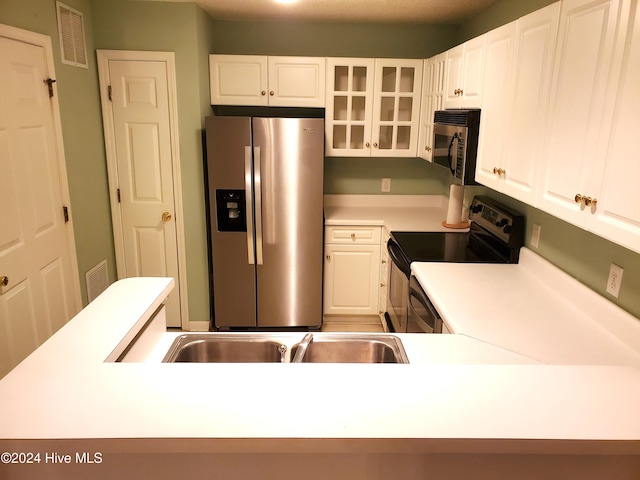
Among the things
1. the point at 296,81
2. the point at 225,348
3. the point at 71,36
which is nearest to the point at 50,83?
the point at 71,36

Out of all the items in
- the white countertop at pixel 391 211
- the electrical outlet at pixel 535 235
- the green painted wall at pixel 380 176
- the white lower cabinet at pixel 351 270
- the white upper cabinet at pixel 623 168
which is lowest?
the white lower cabinet at pixel 351 270

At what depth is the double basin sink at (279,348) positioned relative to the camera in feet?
4.84

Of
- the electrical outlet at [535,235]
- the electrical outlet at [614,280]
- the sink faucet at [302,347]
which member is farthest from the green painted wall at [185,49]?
the electrical outlet at [614,280]

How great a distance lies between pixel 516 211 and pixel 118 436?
7.67 feet

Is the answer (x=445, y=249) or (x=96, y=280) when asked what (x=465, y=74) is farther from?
(x=96, y=280)

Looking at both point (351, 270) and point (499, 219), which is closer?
point (499, 219)

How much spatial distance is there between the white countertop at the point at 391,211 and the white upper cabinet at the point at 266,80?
92cm

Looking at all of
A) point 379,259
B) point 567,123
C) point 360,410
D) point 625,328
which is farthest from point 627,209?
point 379,259

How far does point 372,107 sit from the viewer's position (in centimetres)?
352

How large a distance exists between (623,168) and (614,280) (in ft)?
2.14

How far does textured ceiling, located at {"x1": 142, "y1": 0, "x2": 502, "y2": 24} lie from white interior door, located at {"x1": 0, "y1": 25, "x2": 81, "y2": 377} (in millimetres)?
1271

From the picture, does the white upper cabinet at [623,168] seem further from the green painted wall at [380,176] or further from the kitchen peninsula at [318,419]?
the green painted wall at [380,176]

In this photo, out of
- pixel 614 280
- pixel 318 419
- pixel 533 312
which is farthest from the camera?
pixel 533 312

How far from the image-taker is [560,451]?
0.91m
